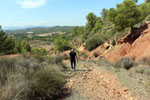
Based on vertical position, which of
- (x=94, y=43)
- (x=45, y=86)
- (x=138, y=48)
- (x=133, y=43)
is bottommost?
(x=94, y=43)

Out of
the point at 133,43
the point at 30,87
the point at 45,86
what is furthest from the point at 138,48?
the point at 30,87

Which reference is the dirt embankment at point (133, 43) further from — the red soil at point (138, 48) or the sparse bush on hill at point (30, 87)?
the sparse bush on hill at point (30, 87)

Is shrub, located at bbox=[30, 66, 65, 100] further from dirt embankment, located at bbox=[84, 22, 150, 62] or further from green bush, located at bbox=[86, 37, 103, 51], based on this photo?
green bush, located at bbox=[86, 37, 103, 51]

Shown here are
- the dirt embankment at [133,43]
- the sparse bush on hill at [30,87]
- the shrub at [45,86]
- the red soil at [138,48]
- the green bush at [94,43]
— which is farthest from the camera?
the green bush at [94,43]

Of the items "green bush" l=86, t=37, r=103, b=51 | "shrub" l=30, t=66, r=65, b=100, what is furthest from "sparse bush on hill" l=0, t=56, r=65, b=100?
"green bush" l=86, t=37, r=103, b=51

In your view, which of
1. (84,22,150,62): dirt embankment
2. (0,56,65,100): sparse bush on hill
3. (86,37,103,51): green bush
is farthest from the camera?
(86,37,103,51): green bush

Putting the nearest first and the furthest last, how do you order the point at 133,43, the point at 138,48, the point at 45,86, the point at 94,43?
the point at 45,86 → the point at 138,48 → the point at 133,43 → the point at 94,43

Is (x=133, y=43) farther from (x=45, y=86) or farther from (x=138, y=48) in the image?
(x=45, y=86)

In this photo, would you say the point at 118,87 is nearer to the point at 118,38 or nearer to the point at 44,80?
the point at 44,80

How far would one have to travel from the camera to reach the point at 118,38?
24344 mm

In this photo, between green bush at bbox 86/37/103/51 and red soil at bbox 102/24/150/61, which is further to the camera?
green bush at bbox 86/37/103/51

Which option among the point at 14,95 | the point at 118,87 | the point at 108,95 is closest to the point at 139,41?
the point at 118,87

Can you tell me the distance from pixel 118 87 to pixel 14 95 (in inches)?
185

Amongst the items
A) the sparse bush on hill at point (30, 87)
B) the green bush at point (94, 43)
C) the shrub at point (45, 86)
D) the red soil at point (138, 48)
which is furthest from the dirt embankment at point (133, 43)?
the sparse bush on hill at point (30, 87)
